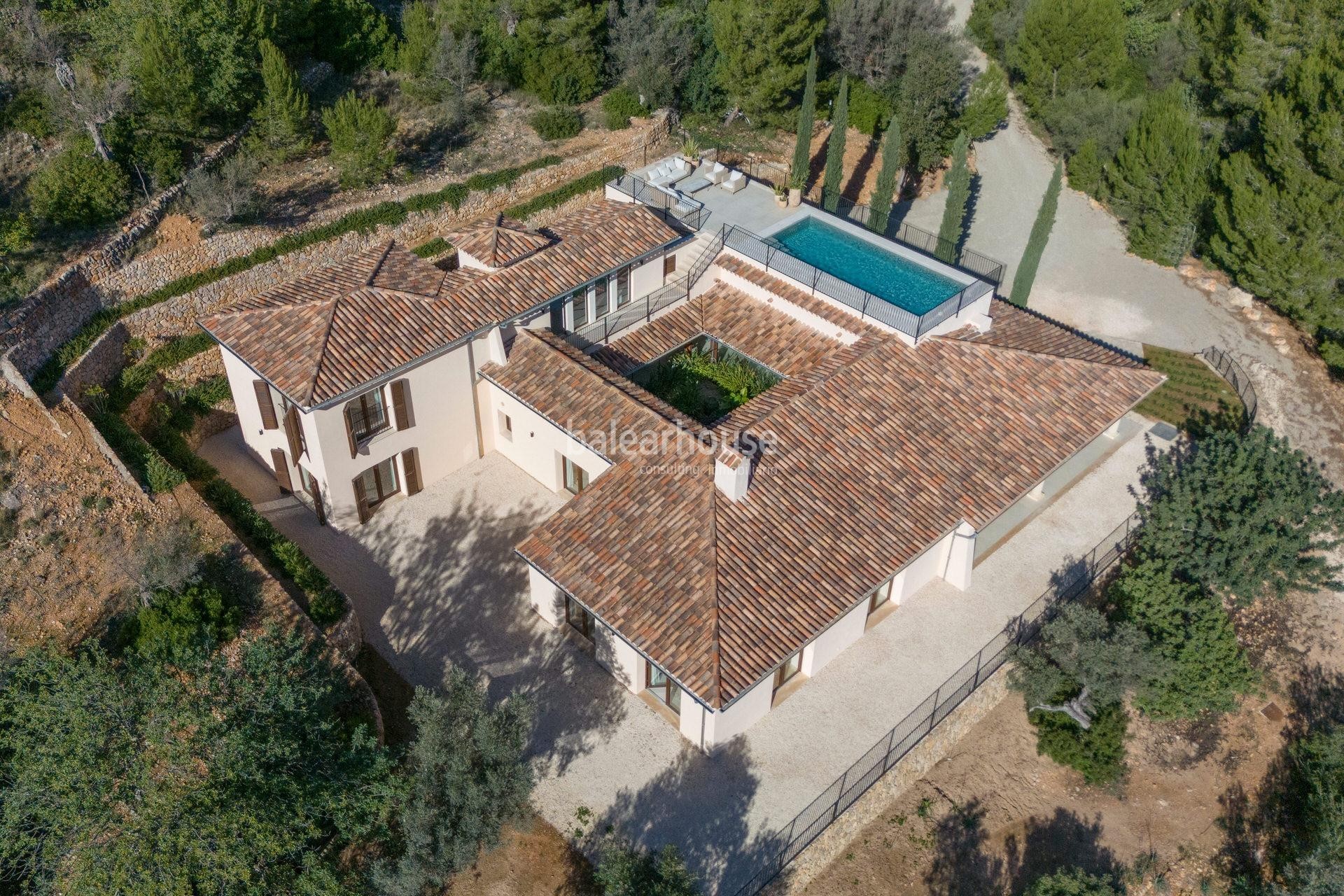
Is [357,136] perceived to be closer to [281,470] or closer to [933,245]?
[281,470]

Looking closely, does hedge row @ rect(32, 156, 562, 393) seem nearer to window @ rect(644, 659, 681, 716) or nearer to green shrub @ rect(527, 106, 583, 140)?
green shrub @ rect(527, 106, 583, 140)

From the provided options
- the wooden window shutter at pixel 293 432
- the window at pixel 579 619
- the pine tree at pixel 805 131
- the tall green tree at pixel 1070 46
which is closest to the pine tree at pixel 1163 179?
the tall green tree at pixel 1070 46

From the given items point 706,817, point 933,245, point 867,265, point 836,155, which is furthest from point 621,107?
point 706,817

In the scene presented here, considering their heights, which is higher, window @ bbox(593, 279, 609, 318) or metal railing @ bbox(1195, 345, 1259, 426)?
window @ bbox(593, 279, 609, 318)

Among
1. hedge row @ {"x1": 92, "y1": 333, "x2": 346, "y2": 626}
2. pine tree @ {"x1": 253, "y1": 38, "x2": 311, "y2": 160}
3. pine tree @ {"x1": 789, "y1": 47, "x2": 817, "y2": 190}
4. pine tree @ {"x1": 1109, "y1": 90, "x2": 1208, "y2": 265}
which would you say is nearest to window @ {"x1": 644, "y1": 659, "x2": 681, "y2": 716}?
hedge row @ {"x1": 92, "y1": 333, "x2": 346, "y2": 626}

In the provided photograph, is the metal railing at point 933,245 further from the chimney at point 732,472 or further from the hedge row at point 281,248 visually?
the chimney at point 732,472

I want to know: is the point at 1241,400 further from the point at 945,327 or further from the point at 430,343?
the point at 430,343
